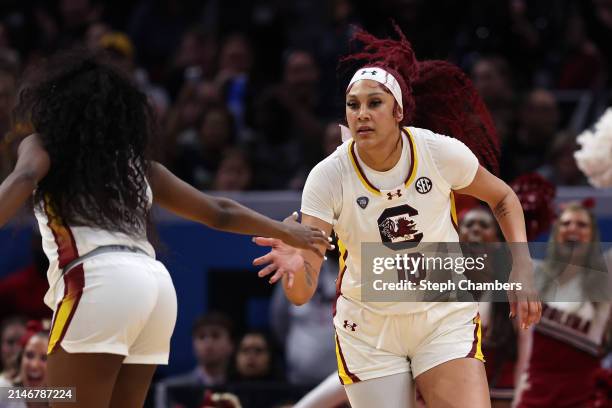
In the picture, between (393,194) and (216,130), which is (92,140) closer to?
(393,194)

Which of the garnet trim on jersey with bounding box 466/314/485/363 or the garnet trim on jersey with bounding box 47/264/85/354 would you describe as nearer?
the garnet trim on jersey with bounding box 47/264/85/354

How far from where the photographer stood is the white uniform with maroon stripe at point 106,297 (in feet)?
13.9

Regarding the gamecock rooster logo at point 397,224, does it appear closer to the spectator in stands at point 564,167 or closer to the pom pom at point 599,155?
the pom pom at point 599,155

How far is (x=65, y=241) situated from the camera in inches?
171

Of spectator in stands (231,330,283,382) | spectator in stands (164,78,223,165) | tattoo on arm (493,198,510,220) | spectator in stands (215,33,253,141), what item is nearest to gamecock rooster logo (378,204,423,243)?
tattoo on arm (493,198,510,220)

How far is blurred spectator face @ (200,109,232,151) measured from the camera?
9273 millimetres

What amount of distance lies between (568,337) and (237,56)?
4.30 meters

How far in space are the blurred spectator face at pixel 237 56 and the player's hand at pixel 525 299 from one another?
5.33 metres

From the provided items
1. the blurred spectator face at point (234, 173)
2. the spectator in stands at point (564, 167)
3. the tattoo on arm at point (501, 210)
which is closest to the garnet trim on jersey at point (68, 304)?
the tattoo on arm at point (501, 210)

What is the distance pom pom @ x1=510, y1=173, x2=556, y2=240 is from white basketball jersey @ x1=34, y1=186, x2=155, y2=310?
3.12 metres

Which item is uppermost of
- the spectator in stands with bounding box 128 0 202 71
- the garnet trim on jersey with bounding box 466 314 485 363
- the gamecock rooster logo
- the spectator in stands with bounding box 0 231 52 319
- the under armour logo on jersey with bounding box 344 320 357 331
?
the spectator in stands with bounding box 128 0 202 71

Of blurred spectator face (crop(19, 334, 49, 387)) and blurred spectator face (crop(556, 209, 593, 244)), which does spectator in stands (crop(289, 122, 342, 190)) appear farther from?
blurred spectator face (crop(19, 334, 49, 387))

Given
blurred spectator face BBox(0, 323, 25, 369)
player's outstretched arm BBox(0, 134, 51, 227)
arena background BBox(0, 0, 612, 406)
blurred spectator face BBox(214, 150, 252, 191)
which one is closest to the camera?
player's outstretched arm BBox(0, 134, 51, 227)

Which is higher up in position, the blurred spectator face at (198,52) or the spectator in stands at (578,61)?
the blurred spectator face at (198,52)
